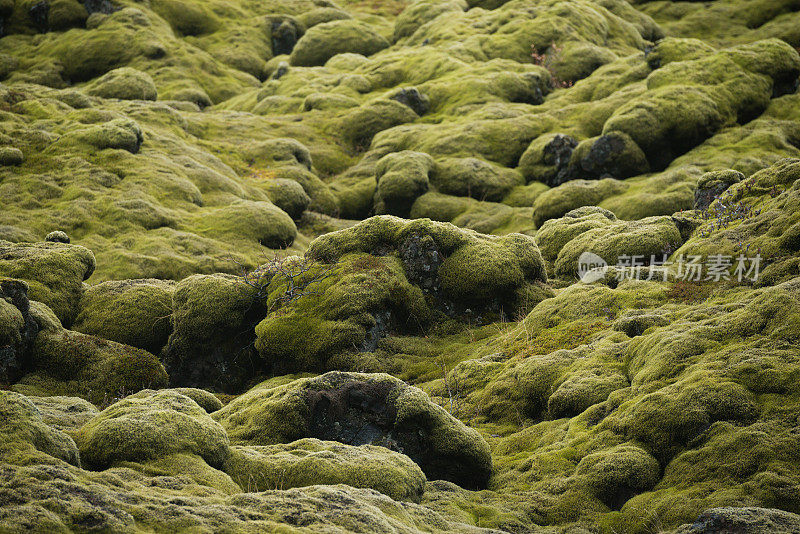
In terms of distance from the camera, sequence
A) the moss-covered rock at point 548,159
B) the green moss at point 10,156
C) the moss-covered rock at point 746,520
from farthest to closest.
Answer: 1. the moss-covered rock at point 548,159
2. the green moss at point 10,156
3. the moss-covered rock at point 746,520

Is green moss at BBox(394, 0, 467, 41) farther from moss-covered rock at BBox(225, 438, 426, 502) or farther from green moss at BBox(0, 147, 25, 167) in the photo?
moss-covered rock at BBox(225, 438, 426, 502)

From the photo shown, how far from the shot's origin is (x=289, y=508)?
8125mm

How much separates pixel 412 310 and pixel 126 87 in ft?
128

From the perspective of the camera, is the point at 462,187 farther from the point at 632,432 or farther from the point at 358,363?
the point at 632,432

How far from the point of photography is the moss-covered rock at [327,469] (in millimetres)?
10422

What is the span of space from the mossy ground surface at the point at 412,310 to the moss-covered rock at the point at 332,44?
23.4 metres

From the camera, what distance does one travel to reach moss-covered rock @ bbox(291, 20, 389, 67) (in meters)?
75.1

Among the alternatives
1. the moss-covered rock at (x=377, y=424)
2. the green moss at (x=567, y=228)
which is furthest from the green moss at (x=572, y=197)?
the moss-covered rock at (x=377, y=424)

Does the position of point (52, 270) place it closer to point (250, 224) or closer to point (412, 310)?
point (250, 224)

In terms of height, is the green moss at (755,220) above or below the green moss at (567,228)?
above

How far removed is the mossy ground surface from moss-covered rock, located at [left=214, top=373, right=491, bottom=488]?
2.1 inches

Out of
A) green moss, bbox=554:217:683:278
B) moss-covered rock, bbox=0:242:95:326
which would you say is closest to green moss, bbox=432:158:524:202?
green moss, bbox=554:217:683:278

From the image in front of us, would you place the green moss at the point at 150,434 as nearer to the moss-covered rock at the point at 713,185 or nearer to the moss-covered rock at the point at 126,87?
the moss-covered rock at the point at 713,185

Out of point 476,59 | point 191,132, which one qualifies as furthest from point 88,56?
point 476,59
